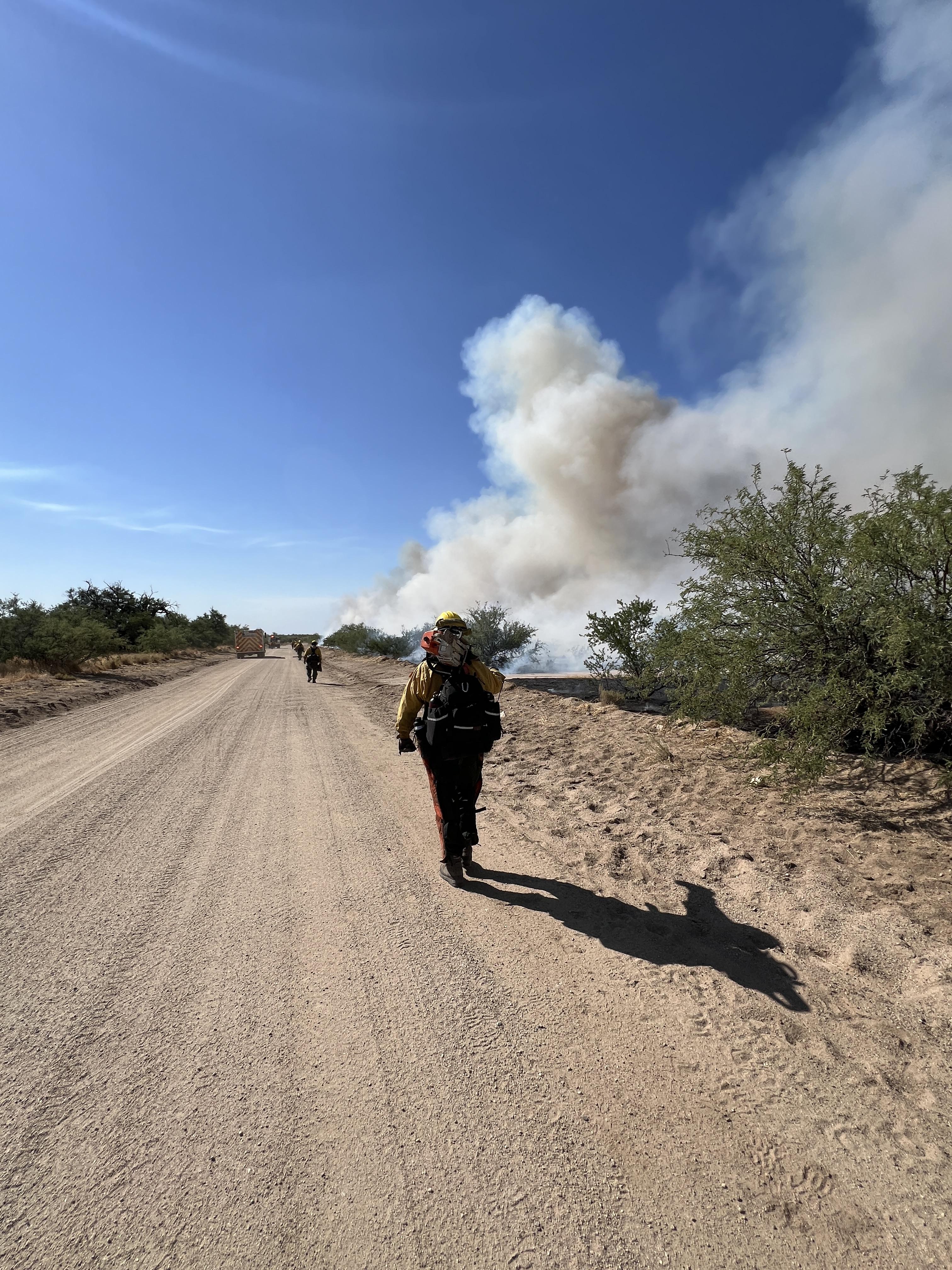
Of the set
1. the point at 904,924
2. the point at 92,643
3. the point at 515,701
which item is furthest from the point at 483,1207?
the point at 92,643

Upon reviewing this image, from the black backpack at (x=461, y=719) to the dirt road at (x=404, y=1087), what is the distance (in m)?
A: 0.97

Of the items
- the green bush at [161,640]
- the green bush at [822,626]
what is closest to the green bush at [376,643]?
the green bush at [161,640]

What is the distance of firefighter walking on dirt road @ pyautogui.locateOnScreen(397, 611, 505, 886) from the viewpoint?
409cm

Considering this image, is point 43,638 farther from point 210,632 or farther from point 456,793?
point 210,632

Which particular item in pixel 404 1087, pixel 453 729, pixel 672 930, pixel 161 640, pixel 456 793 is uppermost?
pixel 161 640

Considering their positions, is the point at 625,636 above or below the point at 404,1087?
above

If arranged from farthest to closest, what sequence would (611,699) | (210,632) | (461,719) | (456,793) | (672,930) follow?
(210,632) → (611,699) → (456,793) → (461,719) → (672,930)

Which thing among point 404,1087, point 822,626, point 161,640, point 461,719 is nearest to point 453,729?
point 461,719

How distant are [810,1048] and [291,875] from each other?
Result: 10.8 ft

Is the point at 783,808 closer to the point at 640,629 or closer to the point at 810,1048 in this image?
the point at 810,1048

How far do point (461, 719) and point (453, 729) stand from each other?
0.28ft

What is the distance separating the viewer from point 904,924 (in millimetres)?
3189

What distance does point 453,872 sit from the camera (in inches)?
162

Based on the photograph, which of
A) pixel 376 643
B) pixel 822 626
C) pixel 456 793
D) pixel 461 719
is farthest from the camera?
pixel 376 643
